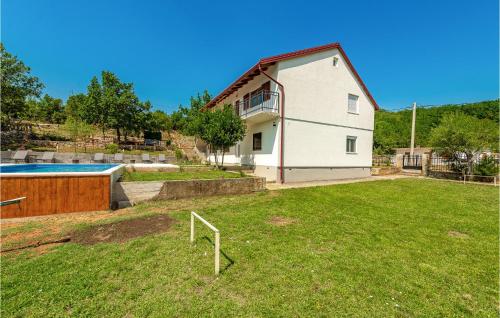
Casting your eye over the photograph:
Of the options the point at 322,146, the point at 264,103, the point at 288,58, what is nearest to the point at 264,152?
the point at 264,103

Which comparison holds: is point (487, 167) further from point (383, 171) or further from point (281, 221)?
point (281, 221)

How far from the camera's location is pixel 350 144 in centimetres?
1556

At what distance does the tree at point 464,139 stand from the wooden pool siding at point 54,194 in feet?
60.1

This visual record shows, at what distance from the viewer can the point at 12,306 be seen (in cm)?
246

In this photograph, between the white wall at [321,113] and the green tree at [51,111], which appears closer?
the white wall at [321,113]

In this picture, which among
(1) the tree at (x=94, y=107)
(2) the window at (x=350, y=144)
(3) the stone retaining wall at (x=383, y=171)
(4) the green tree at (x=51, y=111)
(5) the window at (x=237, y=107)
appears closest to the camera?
(2) the window at (x=350, y=144)

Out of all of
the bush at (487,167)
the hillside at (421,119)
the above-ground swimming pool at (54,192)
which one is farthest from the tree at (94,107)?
the hillside at (421,119)

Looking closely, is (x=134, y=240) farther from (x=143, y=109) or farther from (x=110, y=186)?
(x=143, y=109)

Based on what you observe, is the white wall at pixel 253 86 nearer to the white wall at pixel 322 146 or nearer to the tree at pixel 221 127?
the tree at pixel 221 127

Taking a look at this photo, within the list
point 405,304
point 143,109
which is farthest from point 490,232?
point 143,109

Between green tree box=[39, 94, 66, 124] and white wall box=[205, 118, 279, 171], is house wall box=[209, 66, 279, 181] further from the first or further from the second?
green tree box=[39, 94, 66, 124]

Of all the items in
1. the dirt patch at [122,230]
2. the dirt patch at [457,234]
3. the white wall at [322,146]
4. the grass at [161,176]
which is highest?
the white wall at [322,146]

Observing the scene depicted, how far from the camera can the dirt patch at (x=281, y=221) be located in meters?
5.45

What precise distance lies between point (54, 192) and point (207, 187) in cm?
457
